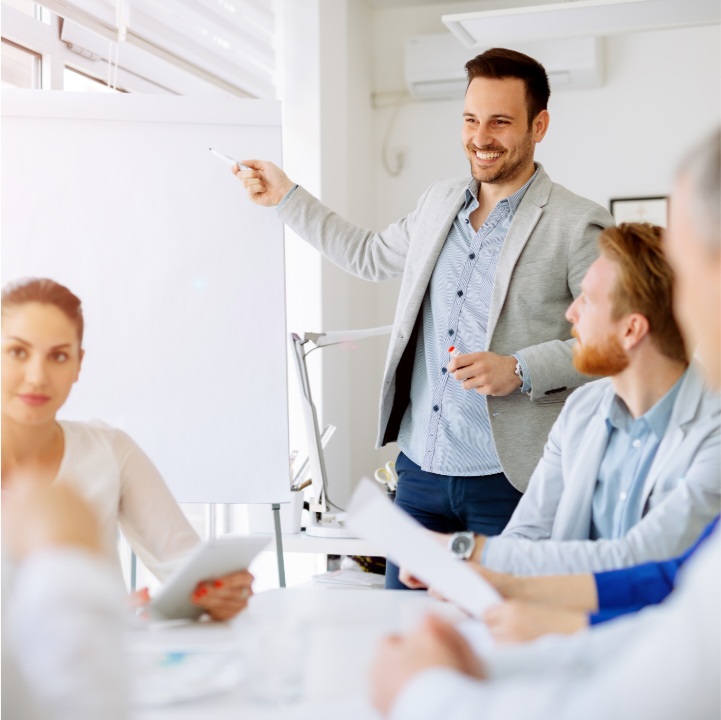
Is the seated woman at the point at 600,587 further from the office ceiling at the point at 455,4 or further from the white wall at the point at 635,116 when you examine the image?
the office ceiling at the point at 455,4

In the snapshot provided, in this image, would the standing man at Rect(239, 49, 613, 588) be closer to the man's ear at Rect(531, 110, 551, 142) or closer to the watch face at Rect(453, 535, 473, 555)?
the man's ear at Rect(531, 110, 551, 142)

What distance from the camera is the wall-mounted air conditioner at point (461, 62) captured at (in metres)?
4.22

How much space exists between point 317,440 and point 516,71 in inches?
49.0

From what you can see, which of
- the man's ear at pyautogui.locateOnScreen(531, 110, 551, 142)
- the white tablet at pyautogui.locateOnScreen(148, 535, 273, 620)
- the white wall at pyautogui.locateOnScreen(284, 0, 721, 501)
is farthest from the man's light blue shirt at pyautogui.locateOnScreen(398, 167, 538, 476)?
the white wall at pyautogui.locateOnScreen(284, 0, 721, 501)

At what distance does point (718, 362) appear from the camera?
89 cm

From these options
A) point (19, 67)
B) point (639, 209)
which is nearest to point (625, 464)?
point (19, 67)

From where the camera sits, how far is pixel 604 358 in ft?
5.30

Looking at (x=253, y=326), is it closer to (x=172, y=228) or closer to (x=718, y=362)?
(x=172, y=228)

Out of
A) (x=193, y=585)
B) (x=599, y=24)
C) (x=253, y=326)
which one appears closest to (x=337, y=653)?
(x=193, y=585)

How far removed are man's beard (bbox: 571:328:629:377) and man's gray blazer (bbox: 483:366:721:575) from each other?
0.06 m

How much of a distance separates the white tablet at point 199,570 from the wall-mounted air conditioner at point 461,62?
3.37m

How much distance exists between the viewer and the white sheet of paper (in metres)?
1.02

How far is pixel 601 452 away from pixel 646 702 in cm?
93

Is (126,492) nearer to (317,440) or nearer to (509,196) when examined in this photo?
(509,196)
